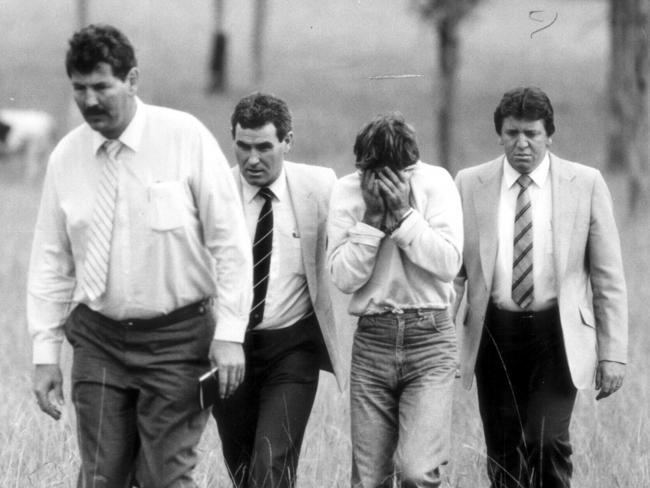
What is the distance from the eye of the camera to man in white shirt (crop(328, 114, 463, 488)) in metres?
5.63

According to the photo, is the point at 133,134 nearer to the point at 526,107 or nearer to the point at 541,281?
the point at 526,107

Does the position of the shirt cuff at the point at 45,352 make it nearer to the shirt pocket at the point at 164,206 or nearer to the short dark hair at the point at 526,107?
the shirt pocket at the point at 164,206

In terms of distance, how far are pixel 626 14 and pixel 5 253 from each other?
31.0 ft

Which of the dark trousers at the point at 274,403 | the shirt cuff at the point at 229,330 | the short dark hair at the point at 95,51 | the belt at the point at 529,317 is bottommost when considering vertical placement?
the dark trousers at the point at 274,403

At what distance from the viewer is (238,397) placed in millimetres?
6227

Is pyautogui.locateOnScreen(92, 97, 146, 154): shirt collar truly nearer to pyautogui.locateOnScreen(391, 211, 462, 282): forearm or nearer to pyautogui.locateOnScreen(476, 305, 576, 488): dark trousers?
pyautogui.locateOnScreen(391, 211, 462, 282): forearm

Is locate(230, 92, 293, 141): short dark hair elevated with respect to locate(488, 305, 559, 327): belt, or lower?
elevated

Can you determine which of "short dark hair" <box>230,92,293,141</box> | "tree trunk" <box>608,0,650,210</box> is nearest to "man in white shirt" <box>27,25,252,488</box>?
"short dark hair" <box>230,92,293,141</box>

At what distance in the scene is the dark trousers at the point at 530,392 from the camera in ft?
20.4

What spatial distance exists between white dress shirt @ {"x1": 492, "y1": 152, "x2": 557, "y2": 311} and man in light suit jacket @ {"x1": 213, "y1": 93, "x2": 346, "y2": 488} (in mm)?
752

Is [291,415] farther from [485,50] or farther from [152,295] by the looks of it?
[485,50]

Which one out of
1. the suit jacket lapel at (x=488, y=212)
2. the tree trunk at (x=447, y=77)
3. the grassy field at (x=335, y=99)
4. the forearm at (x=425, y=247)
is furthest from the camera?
the tree trunk at (x=447, y=77)

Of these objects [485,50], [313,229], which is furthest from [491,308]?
[485,50]

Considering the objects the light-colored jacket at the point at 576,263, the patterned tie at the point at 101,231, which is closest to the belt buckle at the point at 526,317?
the light-colored jacket at the point at 576,263
